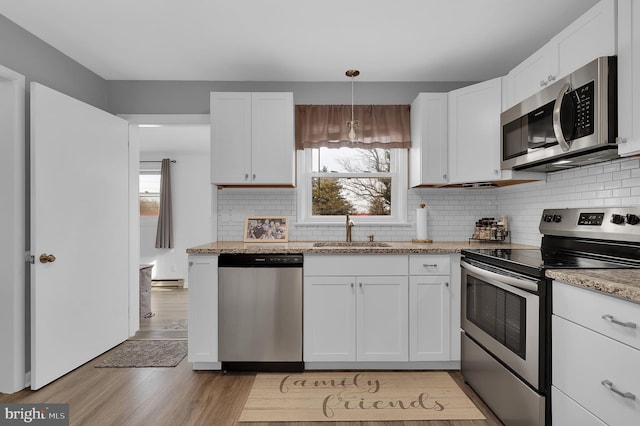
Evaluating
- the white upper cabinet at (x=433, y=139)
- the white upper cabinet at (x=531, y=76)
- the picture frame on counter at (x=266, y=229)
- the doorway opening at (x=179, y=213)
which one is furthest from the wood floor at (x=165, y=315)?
the white upper cabinet at (x=531, y=76)

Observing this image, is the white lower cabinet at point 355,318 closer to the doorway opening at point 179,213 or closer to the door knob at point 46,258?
the door knob at point 46,258

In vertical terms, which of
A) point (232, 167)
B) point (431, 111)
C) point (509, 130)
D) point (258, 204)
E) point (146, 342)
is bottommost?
point (146, 342)

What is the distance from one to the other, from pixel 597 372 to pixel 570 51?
1.64 meters

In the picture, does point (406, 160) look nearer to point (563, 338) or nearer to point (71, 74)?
point (563, 338)

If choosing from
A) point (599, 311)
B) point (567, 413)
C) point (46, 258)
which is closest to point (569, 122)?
point (599, 311)

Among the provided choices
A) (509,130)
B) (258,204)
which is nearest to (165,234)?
(258,204)

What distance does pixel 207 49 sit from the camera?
110 inches

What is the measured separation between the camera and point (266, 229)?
3.37 m

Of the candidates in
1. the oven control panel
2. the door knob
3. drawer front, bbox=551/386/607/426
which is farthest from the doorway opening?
drawer front, bbox=551/386/607/426

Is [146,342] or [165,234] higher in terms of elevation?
[165,234]

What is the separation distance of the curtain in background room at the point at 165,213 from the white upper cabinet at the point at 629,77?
6144 millimetres

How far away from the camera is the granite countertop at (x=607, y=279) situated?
1.25 meters

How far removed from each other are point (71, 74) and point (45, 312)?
6.32 feet

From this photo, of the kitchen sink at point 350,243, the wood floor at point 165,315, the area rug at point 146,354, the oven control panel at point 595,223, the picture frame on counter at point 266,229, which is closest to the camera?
the oven control panel at point 595,223
